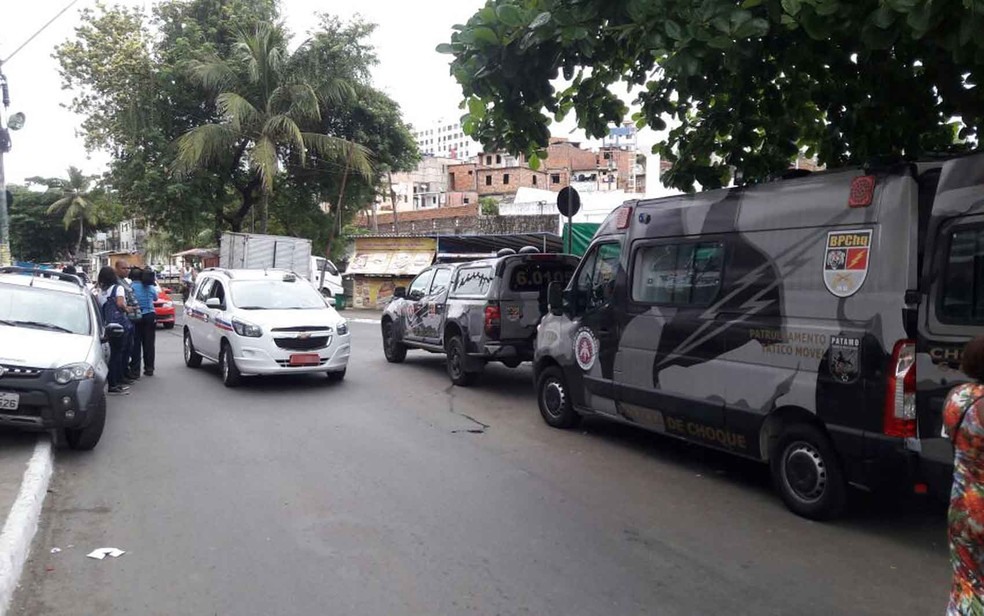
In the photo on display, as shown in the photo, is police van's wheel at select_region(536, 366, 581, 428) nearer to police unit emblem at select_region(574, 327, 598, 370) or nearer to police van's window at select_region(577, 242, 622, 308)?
police unit emblem at select_region(574, 327, 598, 370)

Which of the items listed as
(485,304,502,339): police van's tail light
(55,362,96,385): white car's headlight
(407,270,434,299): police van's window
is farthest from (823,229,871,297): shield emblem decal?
(407,270,434,299): police van's window

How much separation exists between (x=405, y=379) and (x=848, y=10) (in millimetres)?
8735

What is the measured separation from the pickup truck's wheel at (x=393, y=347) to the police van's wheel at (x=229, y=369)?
3437 millimetres

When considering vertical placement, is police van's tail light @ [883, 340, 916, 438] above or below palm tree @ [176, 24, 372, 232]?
below

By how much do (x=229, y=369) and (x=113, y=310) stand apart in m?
1.72

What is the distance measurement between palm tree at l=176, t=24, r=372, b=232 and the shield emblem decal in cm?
2159

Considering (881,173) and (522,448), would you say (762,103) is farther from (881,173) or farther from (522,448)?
(522,448)

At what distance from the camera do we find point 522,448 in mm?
7926

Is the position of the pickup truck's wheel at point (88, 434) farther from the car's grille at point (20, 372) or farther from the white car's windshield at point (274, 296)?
the white car's windshield at point (274, 296)

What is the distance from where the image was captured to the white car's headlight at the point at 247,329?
10977 millimetres

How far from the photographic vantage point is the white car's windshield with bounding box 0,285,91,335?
811cm

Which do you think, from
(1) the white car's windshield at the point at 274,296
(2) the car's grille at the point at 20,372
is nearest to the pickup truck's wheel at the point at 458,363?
(1) the white car's windshield at the point at 274,296

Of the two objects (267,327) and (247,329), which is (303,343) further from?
(247,329)

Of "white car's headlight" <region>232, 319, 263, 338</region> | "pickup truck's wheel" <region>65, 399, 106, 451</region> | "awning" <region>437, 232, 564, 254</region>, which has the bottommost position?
"pickup truck's wheel" <region>65, 399, 106, 451</region>
